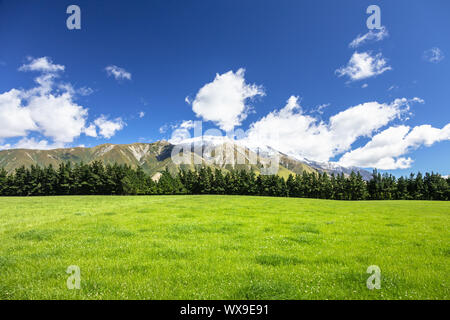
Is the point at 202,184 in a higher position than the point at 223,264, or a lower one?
lower

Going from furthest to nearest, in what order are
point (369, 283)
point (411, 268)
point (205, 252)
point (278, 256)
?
point (205, 252) → point (278, 256) → point (411, 268) → point (369, 283)

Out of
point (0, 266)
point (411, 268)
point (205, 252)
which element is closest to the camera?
point (411, 268)

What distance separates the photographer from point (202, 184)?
110m

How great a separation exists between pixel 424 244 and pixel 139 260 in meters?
14.4

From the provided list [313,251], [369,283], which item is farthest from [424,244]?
[369,283]

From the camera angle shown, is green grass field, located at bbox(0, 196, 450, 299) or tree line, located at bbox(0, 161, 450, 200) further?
tree line, located at bbox(0, 161, 450, 200)

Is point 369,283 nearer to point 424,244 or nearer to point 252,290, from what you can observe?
point 252,290

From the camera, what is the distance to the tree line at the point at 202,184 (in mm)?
96250

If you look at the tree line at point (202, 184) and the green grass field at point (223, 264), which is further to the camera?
the tree line at point (202, 184)

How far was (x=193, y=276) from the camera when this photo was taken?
22.0 ft

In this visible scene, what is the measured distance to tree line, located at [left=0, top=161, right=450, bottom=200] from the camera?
96.2 m

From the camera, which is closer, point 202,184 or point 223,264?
point 223,264
